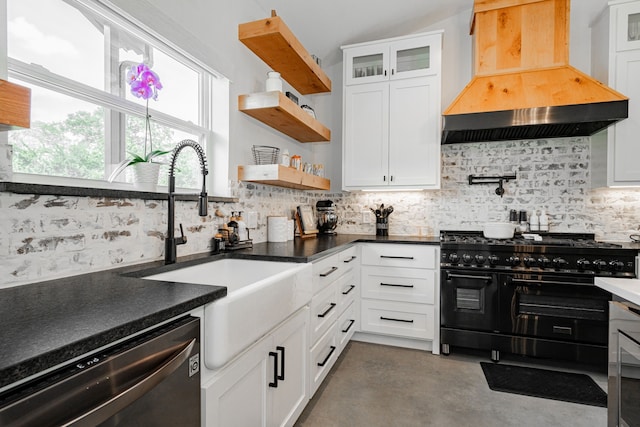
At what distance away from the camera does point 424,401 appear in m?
2.09

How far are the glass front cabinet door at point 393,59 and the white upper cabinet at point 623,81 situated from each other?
4.40 ft

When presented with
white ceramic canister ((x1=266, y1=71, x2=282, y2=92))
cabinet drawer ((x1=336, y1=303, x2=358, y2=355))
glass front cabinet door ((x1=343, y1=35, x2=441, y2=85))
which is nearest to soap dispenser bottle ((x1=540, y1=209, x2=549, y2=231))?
glass front cabinet door ((x1=343, y1=35, x2=441, y2=85))

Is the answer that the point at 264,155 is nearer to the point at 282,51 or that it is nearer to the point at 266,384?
the point at 282,51

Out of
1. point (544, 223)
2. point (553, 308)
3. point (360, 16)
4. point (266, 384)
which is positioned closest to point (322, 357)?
point (266, 384)

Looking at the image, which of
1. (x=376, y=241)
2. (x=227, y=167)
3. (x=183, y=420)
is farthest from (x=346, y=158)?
(x=183, y=420)

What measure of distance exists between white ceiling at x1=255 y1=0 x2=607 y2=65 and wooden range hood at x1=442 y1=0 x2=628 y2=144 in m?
0.49

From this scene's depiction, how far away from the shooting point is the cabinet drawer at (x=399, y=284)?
9.29 feet

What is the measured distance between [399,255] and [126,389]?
248 centimetres

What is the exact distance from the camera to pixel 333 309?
7.64 ft

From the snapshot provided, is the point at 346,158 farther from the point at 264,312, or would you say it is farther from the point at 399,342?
the point at 264,312

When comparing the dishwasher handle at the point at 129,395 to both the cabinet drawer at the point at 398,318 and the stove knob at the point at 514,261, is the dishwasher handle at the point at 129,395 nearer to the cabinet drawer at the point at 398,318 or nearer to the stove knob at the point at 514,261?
the cabinet drawer at the point at 398,318

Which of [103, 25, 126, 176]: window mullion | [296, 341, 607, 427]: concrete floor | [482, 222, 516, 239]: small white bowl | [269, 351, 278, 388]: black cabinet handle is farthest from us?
[482, 222, 516, 239]: small white bowl

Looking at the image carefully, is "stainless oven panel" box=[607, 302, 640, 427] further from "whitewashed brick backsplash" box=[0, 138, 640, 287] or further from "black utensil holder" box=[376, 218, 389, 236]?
"black utensil holder" box=[376, 218, 389, 236]

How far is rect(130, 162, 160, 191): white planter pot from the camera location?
1624mm
